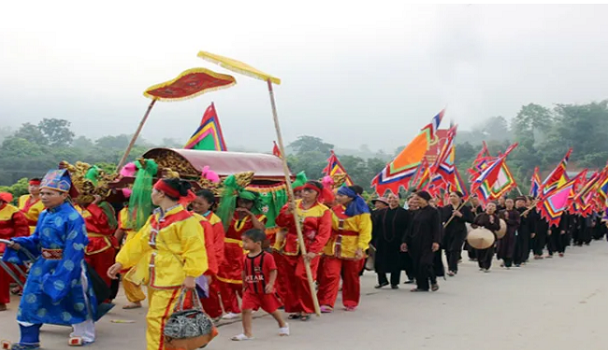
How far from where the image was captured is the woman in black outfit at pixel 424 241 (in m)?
10.7

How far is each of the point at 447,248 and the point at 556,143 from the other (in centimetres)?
5635

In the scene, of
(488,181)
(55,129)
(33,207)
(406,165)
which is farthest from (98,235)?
(55,129)

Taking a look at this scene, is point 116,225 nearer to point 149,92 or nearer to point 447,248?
point 149,92

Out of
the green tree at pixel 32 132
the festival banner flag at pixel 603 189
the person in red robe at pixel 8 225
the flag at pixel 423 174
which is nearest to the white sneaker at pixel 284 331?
the person in red robe at pixel 8 225

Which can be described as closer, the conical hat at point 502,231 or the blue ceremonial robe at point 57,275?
the blue ceremonial robe at point 57,275

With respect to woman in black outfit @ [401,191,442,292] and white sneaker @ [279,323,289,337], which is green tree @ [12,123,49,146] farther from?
white sneaker @ [279,323,289,337]

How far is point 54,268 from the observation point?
605 cm

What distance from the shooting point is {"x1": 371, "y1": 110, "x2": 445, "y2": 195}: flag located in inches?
463

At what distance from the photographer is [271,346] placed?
6598 mm

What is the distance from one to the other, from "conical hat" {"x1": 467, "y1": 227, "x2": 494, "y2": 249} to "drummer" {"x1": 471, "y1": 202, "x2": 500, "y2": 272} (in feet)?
1.35

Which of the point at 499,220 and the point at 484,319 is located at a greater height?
the point at 499,220

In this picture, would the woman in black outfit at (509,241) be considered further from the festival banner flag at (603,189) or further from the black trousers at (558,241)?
the festival banner flag at (603,189)

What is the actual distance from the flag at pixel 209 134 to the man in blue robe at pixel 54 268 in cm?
558

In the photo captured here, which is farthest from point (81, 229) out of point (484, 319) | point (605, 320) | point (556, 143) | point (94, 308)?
point (556, 143)
